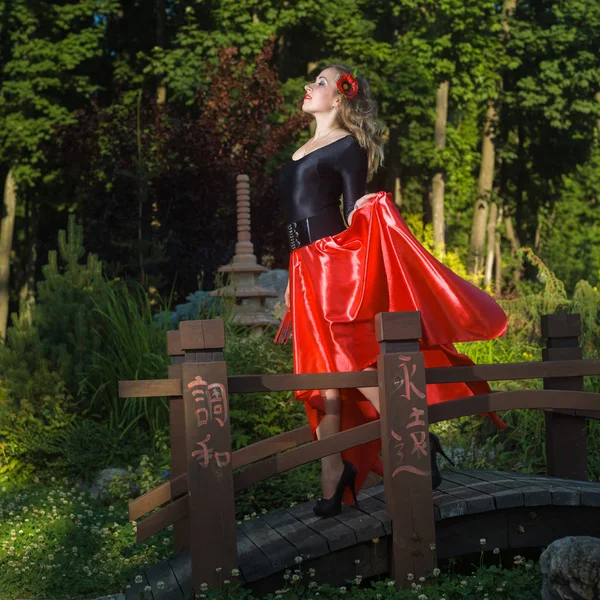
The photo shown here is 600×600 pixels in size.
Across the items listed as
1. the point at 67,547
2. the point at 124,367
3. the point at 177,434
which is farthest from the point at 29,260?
the point at 177,434

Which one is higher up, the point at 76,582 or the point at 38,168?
the point at 38,168

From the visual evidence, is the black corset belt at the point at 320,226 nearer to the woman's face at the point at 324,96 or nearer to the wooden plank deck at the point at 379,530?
the woman's face at the point at 324,96

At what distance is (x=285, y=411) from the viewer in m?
7.32

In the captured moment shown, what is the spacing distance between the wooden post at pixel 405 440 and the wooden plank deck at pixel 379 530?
0.13 m

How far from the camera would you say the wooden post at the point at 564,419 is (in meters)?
4.97

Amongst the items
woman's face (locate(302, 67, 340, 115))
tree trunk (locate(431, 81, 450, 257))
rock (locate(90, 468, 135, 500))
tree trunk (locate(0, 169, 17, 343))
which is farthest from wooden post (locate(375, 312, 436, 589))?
tree trunk (locate(0, 169, 17, 343))

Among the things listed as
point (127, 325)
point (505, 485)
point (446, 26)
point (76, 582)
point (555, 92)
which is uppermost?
point (446, 26)

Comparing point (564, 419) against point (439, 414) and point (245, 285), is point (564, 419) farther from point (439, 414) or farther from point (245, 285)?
point (245, 285)

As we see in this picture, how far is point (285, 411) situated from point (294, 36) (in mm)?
19217

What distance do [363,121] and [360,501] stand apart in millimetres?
1928

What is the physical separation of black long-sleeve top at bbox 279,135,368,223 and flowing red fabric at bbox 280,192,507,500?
0.15 m

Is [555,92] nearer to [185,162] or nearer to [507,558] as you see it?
[185,162]

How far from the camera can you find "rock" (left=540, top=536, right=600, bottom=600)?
3.49m

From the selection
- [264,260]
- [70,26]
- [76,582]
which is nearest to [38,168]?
[70,26]
